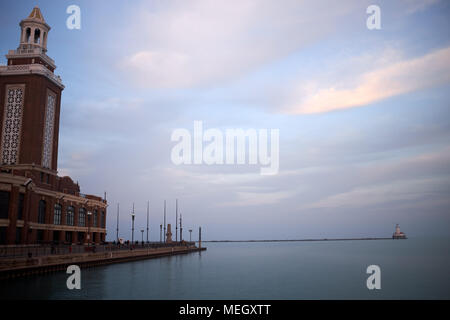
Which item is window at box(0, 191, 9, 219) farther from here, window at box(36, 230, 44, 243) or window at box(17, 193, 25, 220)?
window at box(36, 230, 44, 243)

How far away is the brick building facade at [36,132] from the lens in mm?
75812

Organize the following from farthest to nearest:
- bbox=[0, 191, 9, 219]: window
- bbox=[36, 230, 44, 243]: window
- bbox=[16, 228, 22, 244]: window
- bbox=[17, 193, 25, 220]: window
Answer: bbox=[36, 230, 44, 243]: window, bbox=[17, 193, 25, 220]: window, bbox=[16, 228, 22, 244]: window, bbox=[0, 191, 9, 219]: window

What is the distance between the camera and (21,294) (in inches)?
1415

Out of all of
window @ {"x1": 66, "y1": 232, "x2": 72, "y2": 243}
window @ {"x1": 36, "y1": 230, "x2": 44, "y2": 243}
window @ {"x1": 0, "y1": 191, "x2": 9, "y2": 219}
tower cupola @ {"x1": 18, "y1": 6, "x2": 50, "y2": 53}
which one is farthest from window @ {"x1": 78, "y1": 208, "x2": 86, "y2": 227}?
tower cupola @ {"x1": 18, "y1": 6, "x2": 50, "y2": 53}

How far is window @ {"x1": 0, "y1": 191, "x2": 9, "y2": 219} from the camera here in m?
61.2

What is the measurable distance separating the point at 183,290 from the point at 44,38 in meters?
69.1

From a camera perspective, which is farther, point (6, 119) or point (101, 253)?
point (6, 119)

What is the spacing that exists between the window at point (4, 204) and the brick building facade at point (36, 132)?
16.9ft

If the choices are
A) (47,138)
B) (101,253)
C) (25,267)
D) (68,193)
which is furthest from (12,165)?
(25,267)

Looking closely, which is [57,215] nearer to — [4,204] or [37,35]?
[4,204]

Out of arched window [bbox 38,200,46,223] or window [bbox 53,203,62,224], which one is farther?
window [bbox 53,203,62,224]

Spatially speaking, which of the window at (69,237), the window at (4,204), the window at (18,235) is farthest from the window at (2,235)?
the window at (69,237)

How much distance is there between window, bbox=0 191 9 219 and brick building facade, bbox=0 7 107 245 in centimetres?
517
